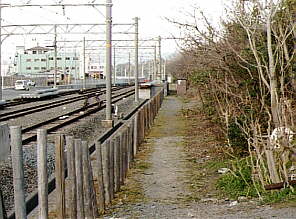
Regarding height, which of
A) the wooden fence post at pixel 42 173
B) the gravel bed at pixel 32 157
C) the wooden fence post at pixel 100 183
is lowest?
the gravel bed at pixel 32 157

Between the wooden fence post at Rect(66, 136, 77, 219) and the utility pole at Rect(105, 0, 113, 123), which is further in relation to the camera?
the utility pole at Rect(105, 0, 113, 123)

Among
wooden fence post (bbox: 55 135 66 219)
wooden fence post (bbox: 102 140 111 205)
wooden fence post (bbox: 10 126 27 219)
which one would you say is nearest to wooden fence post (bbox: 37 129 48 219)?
wooden fence post (bbox: 55 135 66 219)

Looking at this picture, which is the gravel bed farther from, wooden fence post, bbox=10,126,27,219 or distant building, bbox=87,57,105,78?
distant building, bbox=87,57,105,78

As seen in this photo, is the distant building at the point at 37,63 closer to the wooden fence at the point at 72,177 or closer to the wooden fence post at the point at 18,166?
the wooden fence at the point at 72,177

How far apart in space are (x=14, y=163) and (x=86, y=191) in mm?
1974

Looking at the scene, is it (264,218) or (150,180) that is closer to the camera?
(264,218)

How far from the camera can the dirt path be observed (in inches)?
335

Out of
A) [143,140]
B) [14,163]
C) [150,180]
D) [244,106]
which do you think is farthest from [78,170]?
[143,140]

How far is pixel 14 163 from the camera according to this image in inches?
234

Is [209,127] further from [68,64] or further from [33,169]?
[68,64]

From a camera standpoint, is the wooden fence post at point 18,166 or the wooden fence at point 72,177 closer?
the wooden fence post at point 18,166

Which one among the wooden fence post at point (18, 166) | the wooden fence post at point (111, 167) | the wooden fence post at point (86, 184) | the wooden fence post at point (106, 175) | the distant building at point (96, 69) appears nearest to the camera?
the wooden fence post at point (18, 166)

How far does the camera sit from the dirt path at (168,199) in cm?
851

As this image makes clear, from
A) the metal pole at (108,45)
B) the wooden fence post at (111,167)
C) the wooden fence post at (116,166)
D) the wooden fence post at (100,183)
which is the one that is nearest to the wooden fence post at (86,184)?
the wooden fence post at (100,183)
